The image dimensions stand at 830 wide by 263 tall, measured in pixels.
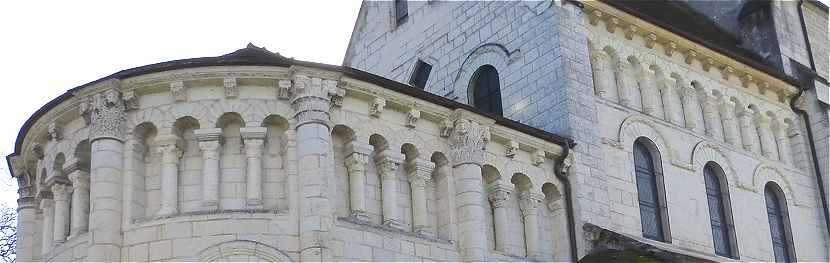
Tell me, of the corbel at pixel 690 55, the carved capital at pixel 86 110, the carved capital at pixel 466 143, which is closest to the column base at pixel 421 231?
the carved capital at pixel 466 143

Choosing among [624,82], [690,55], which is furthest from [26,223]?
[690,55]

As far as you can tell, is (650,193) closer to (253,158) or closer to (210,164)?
(253,158)

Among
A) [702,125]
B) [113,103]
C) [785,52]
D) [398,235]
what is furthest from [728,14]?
[113,103]

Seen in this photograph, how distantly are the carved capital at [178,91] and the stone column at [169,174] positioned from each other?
65cm

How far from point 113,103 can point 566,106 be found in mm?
8426

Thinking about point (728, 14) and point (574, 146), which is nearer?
point (574, 146)

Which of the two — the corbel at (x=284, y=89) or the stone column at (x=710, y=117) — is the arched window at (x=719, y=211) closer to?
the stone column at (x=710, y=117)

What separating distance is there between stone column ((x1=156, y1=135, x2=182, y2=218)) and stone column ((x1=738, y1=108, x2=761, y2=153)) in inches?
522

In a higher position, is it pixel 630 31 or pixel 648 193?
pixel 630 31

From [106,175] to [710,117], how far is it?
1325 centimetres

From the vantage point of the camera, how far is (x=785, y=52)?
28047 millimetres

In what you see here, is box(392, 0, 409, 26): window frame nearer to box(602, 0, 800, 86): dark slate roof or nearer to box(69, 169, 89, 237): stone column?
box(602, 0, 800, 86): dark slate roof

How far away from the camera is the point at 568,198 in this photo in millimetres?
21188

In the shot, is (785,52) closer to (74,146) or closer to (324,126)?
(324,126)
